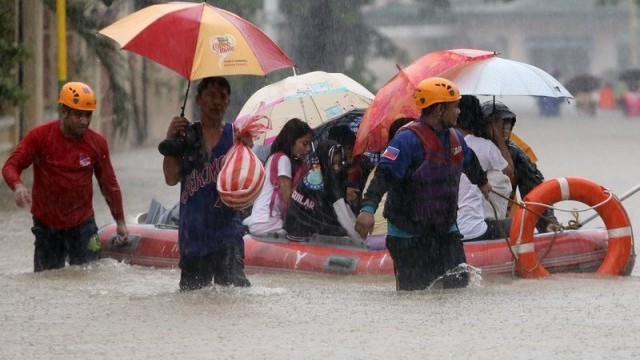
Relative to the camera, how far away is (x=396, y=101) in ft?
37.7

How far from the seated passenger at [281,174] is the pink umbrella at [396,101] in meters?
0.79

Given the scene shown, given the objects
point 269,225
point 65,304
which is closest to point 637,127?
point 269,225

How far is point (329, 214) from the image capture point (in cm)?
1242

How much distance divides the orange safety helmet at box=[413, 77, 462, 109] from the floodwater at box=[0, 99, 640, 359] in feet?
3.96

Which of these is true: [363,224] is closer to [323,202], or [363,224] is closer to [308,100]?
[323,202]

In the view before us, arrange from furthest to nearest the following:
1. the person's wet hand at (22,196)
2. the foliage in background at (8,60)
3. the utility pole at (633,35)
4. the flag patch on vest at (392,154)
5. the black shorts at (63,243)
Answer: the utility pole at (633,35)
the foliage in background at (8,60)
the black shorts at (63,243)
the person's wet hand at (22,196)
the flag patch on vest at (392,154)

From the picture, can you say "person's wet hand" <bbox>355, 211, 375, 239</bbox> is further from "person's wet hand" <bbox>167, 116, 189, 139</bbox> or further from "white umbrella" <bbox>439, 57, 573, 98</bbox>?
"white umbrella" <bbox>439, 57, 573, 98</bbox>

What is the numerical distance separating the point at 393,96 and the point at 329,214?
1.34 meters

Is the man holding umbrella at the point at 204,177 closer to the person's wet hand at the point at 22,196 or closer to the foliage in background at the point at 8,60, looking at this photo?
the person's wet hand at the point at 22,196

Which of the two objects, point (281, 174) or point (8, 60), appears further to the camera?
point (8, 60)

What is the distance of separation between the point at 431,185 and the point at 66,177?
8.58 ft

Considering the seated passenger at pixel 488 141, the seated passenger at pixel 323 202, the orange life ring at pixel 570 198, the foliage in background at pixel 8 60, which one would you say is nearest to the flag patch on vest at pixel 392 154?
the seated passenger at pixel 488 141

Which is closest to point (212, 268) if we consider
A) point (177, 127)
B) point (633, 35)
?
point (177, 127)

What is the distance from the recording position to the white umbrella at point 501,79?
36.9 ft
